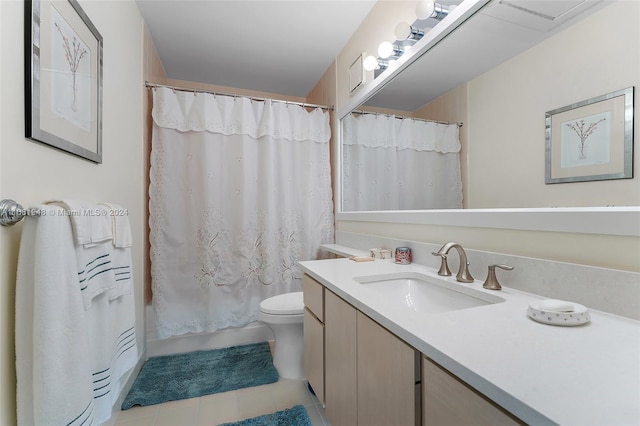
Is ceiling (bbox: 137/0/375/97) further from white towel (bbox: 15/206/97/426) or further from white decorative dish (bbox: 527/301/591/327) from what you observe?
white decorative dish (bbox: 527/301/591/327)

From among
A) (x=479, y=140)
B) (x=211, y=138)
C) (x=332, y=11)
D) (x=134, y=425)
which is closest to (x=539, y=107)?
(x=479, y=140)

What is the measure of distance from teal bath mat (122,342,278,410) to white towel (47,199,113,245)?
3.69 ft

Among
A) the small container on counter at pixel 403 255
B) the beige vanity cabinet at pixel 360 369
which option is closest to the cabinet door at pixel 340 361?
the beige vanity cabinet at pixel 360 369

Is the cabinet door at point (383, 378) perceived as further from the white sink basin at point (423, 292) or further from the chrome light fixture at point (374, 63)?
the chrome light fixture at point (374, 63)

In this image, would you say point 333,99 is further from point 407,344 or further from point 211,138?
point 407,344

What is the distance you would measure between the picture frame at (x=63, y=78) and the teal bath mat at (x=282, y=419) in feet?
Result: 4.69

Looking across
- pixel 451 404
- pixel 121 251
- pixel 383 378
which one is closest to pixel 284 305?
pixel 121 251

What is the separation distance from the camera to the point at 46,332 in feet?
2.35

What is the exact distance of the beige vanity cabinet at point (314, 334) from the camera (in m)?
1.29

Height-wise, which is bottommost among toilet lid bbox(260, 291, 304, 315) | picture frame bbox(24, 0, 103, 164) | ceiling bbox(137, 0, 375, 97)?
toilet lid bbox(260, 291, 304, 315)

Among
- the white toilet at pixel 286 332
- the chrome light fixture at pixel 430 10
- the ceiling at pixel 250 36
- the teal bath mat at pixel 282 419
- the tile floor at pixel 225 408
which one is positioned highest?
the ceiling at pixel 250 36

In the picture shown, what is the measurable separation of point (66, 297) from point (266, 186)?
1.55 m

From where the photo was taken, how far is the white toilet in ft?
5.58

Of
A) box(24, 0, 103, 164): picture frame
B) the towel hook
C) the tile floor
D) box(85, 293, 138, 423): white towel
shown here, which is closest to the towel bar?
the towel hook
